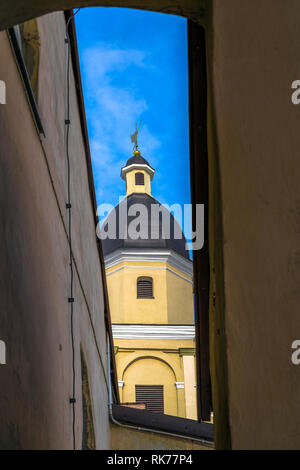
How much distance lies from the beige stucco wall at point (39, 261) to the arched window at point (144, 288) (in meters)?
21.8

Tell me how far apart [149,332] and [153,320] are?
0.69 metres

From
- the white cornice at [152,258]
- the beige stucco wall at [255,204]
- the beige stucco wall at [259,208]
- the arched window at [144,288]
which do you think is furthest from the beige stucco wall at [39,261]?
the white cornice at [152,258]

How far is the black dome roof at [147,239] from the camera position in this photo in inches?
1300

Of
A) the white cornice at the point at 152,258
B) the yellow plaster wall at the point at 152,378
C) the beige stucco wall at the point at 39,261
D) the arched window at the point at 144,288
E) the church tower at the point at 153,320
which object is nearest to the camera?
the beige stucco wall at the point at 39,261

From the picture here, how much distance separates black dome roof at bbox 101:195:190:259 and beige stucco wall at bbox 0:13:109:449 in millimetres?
23190

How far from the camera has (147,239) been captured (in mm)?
33531

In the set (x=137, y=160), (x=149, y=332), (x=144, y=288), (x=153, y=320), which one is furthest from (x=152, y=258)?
(x=137, y=160)

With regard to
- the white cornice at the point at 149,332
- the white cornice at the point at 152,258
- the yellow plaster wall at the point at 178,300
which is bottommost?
the white cornice at the point at 149,332

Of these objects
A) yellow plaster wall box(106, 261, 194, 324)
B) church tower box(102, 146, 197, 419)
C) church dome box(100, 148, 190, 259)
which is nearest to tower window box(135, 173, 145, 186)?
church dome box(100, 148, 190, 259)

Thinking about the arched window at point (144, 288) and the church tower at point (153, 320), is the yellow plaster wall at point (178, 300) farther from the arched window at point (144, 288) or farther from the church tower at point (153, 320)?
the arched window at point (144, 288)

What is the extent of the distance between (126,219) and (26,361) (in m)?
31.1

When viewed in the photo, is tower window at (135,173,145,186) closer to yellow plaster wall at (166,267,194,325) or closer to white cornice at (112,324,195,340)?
yellow plaster wall at (166,267,194,325)

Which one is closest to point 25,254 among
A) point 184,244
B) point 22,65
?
point 22,65
